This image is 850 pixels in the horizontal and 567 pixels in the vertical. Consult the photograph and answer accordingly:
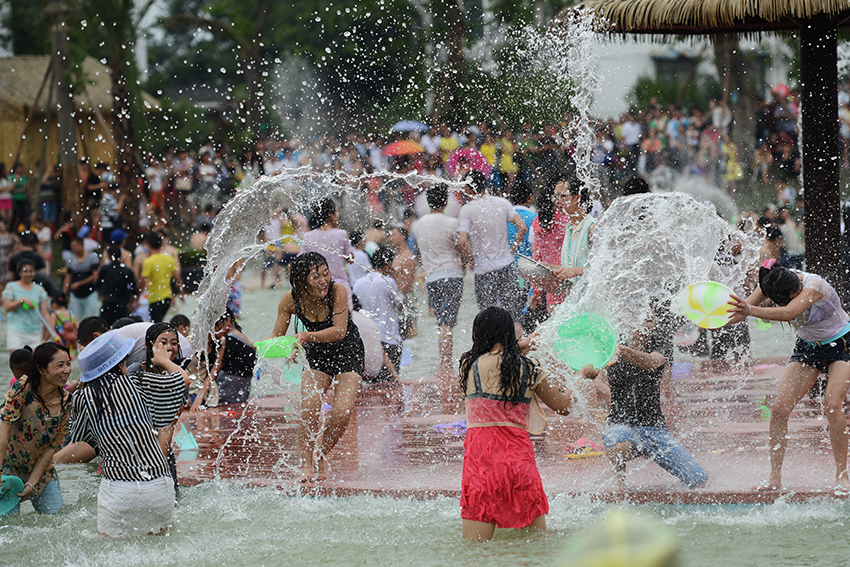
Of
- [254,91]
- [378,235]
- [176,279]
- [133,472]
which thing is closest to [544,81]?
[378,235]

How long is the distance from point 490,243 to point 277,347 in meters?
3.94

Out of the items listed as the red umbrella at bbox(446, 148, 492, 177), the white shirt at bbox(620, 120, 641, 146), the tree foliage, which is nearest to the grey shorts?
the red umbrella at bbox(446, 148, 492, 177)

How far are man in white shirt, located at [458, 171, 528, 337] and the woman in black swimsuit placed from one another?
130 inches

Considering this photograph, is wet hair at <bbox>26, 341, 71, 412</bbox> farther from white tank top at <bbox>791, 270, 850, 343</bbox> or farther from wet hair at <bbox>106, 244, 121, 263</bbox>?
wet hair at <bbox>106, 244, 121, 263</bbox>

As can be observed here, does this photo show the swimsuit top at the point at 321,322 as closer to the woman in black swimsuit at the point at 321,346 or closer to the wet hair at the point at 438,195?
the woman in black swimsuit at the point at 321,346

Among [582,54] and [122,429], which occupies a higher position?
[582,54]

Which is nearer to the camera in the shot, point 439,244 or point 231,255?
point 231,255

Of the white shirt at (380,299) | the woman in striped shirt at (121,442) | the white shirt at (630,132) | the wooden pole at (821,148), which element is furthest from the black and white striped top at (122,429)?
the white shirt at (630,132)

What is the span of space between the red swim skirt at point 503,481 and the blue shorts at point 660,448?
1058 millimetres

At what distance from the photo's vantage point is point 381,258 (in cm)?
1001

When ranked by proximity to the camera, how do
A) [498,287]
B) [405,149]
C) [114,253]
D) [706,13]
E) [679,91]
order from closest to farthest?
[706,13] → [498,287] → [114,253] → [405,149] → [679,91]

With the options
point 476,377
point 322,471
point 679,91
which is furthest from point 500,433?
point 679,91

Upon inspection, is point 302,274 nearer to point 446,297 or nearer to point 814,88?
point 446,297

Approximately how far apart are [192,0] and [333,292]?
2671 inches
